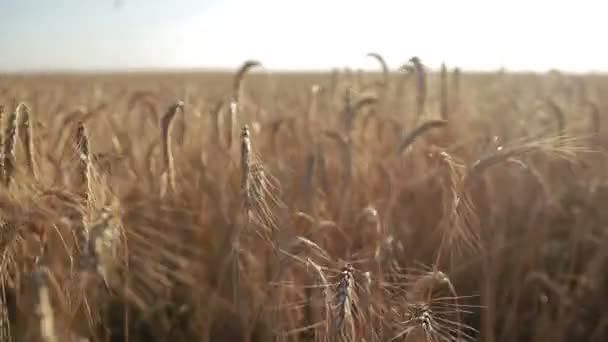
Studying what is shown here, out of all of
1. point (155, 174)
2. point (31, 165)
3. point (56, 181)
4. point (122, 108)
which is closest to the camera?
point (31, 165)

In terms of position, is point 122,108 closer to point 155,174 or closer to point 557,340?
point 155,174

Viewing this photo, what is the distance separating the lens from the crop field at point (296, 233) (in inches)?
39.7

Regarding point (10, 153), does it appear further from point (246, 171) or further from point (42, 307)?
point (42, 307)

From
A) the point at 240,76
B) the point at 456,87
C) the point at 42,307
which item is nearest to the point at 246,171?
the point at 42,307

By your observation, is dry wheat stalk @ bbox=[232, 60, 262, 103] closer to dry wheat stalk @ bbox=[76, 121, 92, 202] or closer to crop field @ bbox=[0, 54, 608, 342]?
crop field @ bbox=[0, 54, 608, 342]

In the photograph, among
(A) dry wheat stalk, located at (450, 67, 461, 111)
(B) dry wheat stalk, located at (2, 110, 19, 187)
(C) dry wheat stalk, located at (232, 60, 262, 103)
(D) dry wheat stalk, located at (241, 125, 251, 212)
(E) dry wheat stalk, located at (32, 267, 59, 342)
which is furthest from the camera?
(A) dry wheat stalk, located at (450, 67, 461, 111)

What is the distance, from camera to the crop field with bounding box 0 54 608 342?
3.31 ft

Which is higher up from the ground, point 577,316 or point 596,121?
point 596,121

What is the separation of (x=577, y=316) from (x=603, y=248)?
0.23 metres

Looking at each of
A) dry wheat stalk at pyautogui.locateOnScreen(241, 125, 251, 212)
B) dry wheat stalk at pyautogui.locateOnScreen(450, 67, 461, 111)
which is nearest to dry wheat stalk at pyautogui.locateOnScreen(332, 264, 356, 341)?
dry wheat stalk at pyautogui.locateOnScreen(241, 125, 251, 212)

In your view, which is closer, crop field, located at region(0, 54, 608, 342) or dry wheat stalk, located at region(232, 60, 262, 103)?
crop field, located at region(0, 54, 608, 342)

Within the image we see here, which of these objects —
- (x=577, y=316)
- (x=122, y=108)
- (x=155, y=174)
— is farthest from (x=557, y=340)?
(x=122, y=108)

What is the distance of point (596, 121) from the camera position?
2.02m

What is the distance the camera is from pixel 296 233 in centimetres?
146
